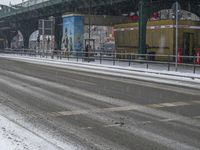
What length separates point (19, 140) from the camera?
865cm

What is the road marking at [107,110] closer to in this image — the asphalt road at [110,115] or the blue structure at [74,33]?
the asphalt road at [110,115]

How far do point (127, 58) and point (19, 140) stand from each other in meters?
33.1

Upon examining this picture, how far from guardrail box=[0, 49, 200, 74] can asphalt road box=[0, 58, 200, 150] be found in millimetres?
11244

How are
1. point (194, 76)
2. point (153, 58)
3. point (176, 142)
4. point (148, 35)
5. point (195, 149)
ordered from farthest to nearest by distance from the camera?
point (148, 35) → point (153, 58) → point (194, 76) → point (176, 142) → point (195, 149)

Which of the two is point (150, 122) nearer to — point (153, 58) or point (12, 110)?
point (12, 110)

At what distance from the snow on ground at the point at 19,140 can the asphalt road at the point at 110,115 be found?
0.94 ft

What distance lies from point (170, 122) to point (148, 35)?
31063 mm

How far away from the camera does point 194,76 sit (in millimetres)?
24953

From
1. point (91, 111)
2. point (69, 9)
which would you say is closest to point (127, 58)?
point (69, 9)

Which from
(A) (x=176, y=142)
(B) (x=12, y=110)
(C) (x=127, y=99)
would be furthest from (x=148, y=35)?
(A) (x=176, y=142)

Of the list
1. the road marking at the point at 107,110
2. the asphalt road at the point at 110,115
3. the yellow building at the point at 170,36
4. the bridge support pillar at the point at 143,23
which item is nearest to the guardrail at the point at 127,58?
the bridge support pillar at the point at 143,23

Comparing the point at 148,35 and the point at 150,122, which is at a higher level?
the point at 148,35

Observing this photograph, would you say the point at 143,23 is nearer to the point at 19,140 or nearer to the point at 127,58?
the point at 127,58

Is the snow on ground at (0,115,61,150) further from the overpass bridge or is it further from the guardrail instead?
the overpass bridge
